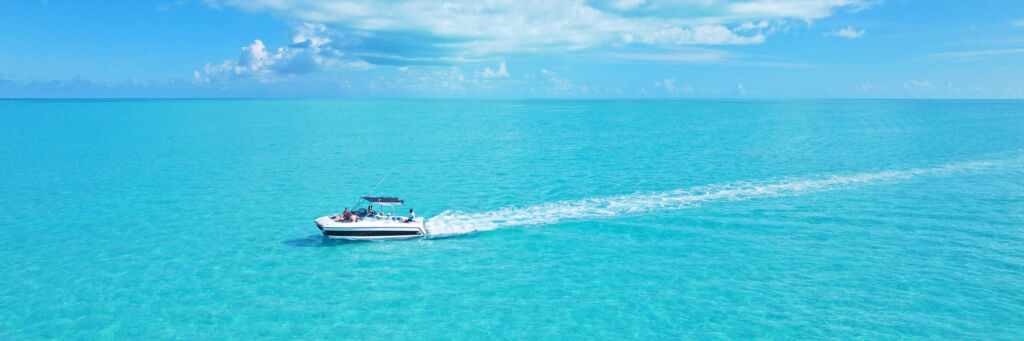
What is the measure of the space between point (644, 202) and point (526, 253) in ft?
59.5

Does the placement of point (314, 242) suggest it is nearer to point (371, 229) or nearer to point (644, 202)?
point (371, 229)

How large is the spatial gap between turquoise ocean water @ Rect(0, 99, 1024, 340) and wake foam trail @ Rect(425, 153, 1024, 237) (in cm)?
33

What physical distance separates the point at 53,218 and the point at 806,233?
62092mm

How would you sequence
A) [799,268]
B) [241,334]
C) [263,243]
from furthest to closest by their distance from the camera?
[263,243] → [799,268] → [241,334]

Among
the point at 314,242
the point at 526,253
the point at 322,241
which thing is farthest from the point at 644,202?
the point at 314,242

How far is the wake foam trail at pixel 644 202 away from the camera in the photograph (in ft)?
155

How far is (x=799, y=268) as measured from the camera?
35.9 metres

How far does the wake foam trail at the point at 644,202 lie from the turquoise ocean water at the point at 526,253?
0.33m

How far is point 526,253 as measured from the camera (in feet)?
131

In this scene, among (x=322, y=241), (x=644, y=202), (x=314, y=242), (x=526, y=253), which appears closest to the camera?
(x=526, y=253)

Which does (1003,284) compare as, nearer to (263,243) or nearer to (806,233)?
(806,233)

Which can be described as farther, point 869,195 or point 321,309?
point 869,195

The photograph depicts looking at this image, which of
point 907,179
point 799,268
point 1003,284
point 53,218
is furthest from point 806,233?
point 53,218

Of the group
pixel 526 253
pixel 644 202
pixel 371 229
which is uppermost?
pixel 644 202
